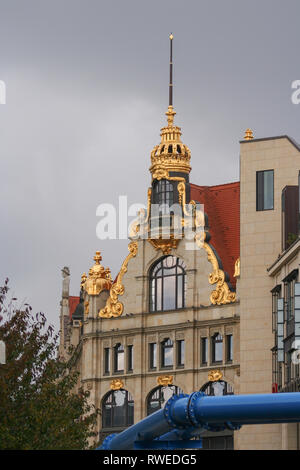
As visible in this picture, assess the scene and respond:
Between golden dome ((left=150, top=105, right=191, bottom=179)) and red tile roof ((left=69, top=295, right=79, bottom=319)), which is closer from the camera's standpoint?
golden dome ((left=150, top=105, right=191, bottom=179))

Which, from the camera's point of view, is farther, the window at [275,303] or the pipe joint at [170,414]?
the window at [275,303]

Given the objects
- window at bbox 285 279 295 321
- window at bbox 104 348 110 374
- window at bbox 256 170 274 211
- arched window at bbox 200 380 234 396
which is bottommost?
arched window at bbox 200 380 234 396

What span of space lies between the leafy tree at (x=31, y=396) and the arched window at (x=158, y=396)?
1453 inches

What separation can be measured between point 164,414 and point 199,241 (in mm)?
60096

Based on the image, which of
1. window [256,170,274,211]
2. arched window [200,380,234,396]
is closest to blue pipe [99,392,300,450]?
window [256,170,274,211]

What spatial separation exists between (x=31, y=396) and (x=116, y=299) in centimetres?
4505

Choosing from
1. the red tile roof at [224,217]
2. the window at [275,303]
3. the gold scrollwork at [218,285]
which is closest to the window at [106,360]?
the gold scrollwork at [218,285]

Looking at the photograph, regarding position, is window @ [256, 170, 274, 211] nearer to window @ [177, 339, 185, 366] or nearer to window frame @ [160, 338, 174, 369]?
window @ [177, 339, 185, 366]

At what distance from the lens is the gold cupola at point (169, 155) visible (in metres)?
92.2

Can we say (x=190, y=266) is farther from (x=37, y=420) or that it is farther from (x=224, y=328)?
(x=37, y=420)

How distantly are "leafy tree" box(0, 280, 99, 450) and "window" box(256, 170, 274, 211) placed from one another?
2711cm

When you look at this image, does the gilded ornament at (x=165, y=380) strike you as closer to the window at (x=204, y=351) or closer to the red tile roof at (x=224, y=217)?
the window at (x=204, y=351)

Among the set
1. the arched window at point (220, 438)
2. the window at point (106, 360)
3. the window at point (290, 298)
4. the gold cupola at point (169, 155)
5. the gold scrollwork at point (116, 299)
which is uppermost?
the gold cupola at point (169, 155)

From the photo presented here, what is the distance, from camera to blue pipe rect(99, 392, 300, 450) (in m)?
28.3
